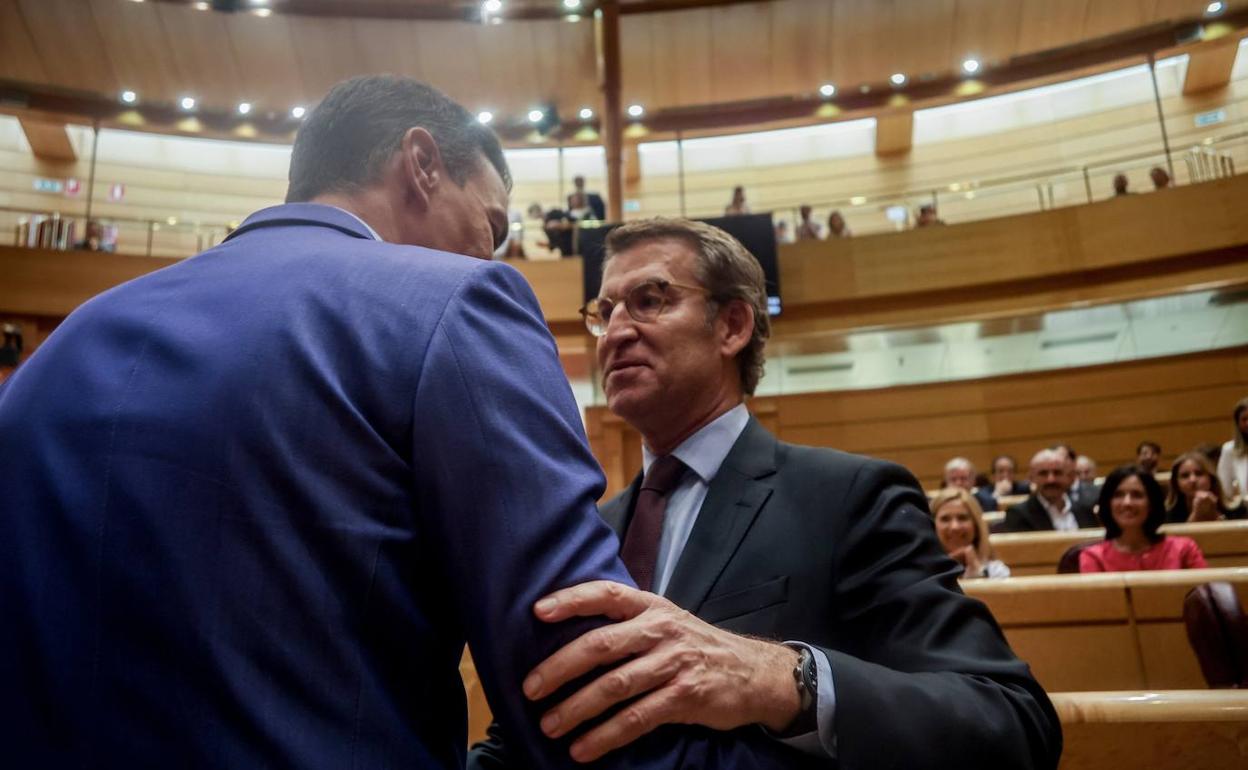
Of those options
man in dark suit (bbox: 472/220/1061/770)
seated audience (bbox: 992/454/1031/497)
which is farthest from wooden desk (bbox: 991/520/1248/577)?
man in dark suit (bbox: 472/220/1061/770)

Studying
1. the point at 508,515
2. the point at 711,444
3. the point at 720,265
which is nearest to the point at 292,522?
the point at 508,515

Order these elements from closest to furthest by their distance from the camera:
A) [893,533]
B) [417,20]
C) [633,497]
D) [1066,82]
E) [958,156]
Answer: [893,533] < [633,497] < [417,20] < [1066,82] < [958,156]

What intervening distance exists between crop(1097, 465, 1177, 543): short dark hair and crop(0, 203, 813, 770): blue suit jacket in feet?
14.6

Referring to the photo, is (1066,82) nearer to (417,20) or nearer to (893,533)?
(417,20)

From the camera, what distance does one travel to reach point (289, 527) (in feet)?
2.54

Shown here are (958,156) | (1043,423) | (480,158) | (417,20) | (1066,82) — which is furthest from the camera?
(958,156)

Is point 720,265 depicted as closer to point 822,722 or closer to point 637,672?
point 822,722

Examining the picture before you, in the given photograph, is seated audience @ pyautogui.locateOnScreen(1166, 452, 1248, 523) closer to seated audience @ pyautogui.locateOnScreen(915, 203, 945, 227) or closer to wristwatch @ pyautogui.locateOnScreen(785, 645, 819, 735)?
wristwatch @ pyautogui.locateOnScreen(785, 645, 819, 735)

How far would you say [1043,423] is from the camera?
11203 millimetres

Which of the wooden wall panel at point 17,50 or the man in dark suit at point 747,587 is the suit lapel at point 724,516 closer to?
the man in dark suit at point 747,587

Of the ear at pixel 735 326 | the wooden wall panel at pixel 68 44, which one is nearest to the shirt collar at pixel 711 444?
the ear at pixel 735 326

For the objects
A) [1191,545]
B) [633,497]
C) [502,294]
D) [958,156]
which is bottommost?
[1191,545]

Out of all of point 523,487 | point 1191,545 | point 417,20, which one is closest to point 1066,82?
point 417,20

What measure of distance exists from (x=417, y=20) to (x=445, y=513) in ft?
42.7
